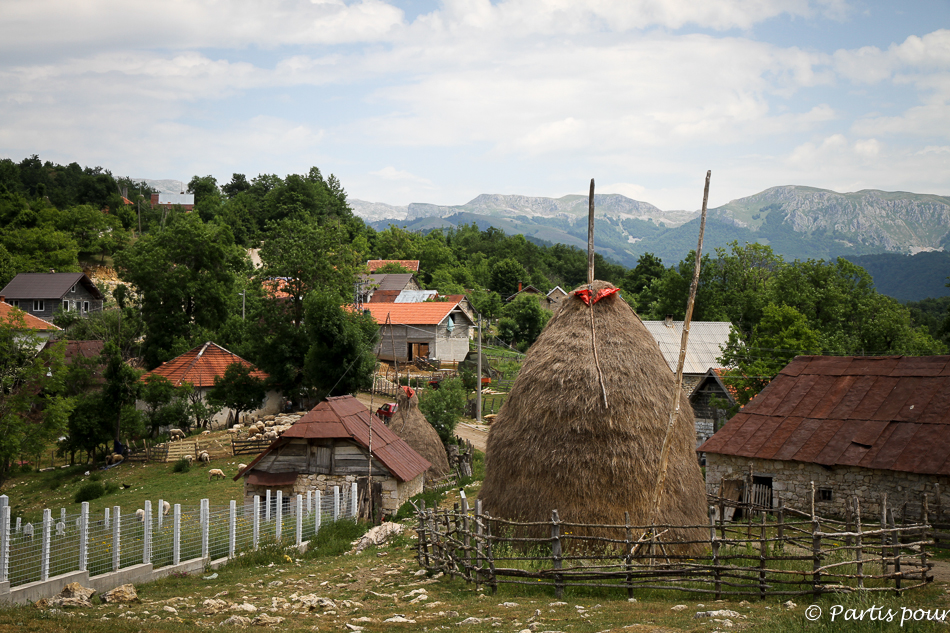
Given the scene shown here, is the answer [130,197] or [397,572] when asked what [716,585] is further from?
[130,197]

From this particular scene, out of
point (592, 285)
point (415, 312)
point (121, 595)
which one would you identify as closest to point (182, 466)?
point (121, 595)

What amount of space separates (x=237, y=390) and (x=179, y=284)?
31.9 feet

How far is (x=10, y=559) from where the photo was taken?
1012cm

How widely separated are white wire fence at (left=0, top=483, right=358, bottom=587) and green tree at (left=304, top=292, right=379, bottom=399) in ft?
58.2

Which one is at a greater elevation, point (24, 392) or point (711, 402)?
point (24, 392)

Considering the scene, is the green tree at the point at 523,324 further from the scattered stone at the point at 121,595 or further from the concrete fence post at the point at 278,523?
the scattered stone at the point at 121,595

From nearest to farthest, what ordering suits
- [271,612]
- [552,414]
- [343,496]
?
[271,612], [552,414], [343,496]

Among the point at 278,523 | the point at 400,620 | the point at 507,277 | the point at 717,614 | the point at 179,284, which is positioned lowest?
the point at 278,523

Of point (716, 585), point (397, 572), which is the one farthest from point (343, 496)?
point (716, 585)

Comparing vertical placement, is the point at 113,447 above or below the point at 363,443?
below

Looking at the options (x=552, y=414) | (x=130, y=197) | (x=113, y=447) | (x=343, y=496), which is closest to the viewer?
(x=552, y=414)

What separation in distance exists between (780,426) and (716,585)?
36.5 ft

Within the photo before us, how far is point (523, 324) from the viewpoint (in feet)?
209

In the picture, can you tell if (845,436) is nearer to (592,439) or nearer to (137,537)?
(592,439)
